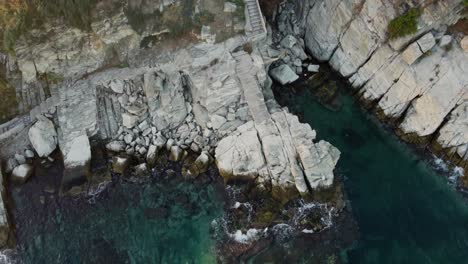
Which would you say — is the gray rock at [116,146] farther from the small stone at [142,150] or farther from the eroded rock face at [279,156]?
the eroded rock face at [279,156]

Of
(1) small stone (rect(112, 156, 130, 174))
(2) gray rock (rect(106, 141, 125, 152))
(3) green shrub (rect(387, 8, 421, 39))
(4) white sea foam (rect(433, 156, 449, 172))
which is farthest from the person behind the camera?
(2) gray rock (rect(106, 141, 125, 152))

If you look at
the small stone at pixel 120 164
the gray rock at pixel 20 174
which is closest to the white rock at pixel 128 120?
the small stone at pixel 120 164

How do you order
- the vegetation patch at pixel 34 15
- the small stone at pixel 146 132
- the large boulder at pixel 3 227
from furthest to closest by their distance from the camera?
the small stone at pixel 146 132 < the large boulder at pixel 3 227 < the vegetation patch at pixel 34 15

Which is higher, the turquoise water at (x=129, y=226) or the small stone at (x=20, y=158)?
the small stone at (x=20, y=158)

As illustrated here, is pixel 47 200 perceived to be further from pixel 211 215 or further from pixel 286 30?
pixel 286 30

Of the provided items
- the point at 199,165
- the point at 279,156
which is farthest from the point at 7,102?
the point at 279,156

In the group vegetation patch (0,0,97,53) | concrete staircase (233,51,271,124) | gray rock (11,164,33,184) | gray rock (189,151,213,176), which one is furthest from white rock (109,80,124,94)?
concrete staircase (233,51,271,124)

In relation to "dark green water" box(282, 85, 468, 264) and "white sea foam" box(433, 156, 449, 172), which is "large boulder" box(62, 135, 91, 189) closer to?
"dark green water" box(282, 85, 468, 264)
